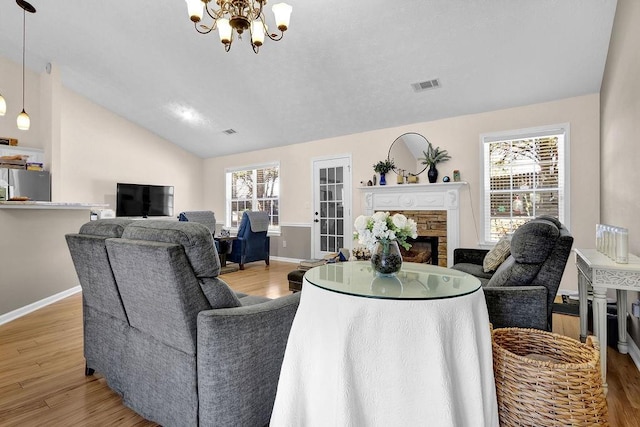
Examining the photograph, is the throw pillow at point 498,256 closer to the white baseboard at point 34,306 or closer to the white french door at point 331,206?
the white french door at point 331,206

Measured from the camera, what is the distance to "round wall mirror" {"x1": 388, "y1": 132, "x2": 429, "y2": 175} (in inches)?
197

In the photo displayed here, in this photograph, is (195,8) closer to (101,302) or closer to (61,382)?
(101,302)

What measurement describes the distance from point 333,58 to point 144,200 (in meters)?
5.14

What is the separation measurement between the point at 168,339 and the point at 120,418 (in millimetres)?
650

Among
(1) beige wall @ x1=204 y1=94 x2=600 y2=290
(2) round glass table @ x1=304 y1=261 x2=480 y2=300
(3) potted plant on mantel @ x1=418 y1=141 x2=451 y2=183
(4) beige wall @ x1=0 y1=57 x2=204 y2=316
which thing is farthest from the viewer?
(3) potted plant on mantel @ x1=418 y1=141 x2=451 y2=183

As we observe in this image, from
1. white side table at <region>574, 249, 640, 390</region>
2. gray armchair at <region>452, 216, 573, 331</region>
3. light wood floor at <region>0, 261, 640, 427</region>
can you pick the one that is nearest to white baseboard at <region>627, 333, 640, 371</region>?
light wood floor at <region>0, 261, 640, 427</region>

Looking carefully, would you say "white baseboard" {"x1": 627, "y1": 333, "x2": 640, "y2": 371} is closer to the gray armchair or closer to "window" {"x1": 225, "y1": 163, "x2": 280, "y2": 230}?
the gray armchair

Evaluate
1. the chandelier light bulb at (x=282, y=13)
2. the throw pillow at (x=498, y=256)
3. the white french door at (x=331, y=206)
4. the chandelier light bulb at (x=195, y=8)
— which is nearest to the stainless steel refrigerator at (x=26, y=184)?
the chandelier light bulb at (x=195, y=8)

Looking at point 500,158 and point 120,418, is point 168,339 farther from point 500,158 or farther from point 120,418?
point 500,158

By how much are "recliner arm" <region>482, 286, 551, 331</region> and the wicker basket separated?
0.37m

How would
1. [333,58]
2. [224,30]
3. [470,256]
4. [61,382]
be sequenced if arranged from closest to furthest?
1. [61,382]
2. [224,30]
3. [470,256]
4. [333,58]

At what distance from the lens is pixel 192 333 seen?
1339mm

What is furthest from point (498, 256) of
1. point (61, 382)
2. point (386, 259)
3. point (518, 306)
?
point (61, 382)

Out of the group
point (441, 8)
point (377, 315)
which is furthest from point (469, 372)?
point (441, 8)
